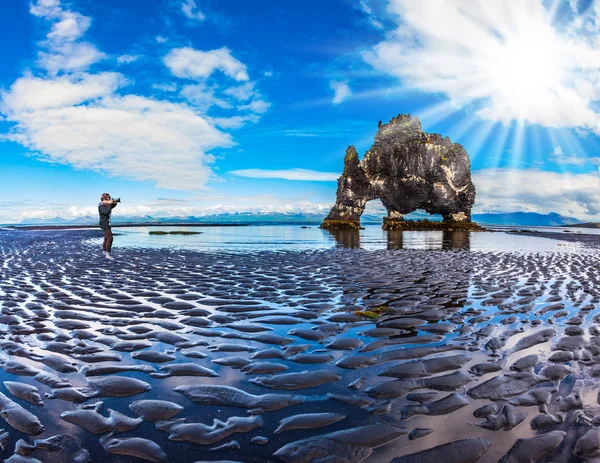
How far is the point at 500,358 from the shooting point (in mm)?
6637

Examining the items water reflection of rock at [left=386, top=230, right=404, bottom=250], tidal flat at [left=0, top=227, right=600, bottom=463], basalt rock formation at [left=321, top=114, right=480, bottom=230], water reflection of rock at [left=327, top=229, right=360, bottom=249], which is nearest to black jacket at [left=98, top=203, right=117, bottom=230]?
tidal flat at [left=0, top=227, right=600, bottom=463]

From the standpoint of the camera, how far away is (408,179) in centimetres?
10344

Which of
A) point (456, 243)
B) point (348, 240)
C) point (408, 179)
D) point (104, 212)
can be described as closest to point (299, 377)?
point (104, 212)

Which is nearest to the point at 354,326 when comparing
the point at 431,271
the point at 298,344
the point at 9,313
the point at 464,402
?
the point at 298,344

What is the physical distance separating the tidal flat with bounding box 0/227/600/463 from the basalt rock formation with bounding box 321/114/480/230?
91204mm

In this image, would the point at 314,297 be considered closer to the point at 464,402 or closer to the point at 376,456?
the point at 464,402

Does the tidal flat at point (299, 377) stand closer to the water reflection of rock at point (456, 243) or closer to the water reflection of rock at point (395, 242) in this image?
the water reflection of rock at point (395, 242)

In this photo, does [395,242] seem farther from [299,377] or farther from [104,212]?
[299,377]

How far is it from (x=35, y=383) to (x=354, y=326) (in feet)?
20.4

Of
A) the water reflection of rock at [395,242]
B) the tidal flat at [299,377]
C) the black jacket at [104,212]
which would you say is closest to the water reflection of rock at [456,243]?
the water reflection of rock at [395,242]

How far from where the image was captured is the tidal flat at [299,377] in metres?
4.05

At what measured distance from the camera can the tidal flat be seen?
13.3 ft

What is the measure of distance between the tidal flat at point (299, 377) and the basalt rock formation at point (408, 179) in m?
91.2

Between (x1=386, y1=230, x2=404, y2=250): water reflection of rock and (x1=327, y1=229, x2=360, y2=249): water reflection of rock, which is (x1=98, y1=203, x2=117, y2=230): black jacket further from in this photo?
(x1=386, y1=230, x2=404, y2=250): water reflection of rock
